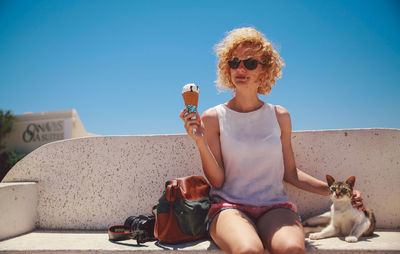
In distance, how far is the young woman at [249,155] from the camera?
1.89 metres

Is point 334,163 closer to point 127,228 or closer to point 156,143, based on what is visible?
point 156,143

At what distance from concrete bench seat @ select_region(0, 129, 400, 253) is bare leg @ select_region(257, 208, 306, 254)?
108 cm

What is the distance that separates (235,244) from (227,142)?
881mm

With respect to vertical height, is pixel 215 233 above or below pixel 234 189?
below

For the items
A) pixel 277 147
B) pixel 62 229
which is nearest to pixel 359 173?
pixel 277 147

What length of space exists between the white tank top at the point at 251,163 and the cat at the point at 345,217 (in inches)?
21.0

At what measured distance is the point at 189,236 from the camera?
224cm

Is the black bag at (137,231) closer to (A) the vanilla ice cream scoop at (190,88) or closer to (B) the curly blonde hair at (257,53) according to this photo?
(A) the vanilla ice cream scoop at (190,88)

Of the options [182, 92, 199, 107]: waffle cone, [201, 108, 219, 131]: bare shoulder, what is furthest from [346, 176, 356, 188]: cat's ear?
[182, 92, 199, 107]: waffle cone

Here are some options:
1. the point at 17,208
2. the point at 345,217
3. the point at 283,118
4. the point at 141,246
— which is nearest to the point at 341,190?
the point at 345,217

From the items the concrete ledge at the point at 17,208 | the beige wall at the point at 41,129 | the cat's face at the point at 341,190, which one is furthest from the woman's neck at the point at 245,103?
the beige wall at the point at 41,129

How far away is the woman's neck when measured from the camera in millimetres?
2535

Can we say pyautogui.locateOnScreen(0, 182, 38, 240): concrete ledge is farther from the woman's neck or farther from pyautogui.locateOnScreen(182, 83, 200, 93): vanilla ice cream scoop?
the woman's neck

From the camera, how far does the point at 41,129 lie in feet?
77.0
